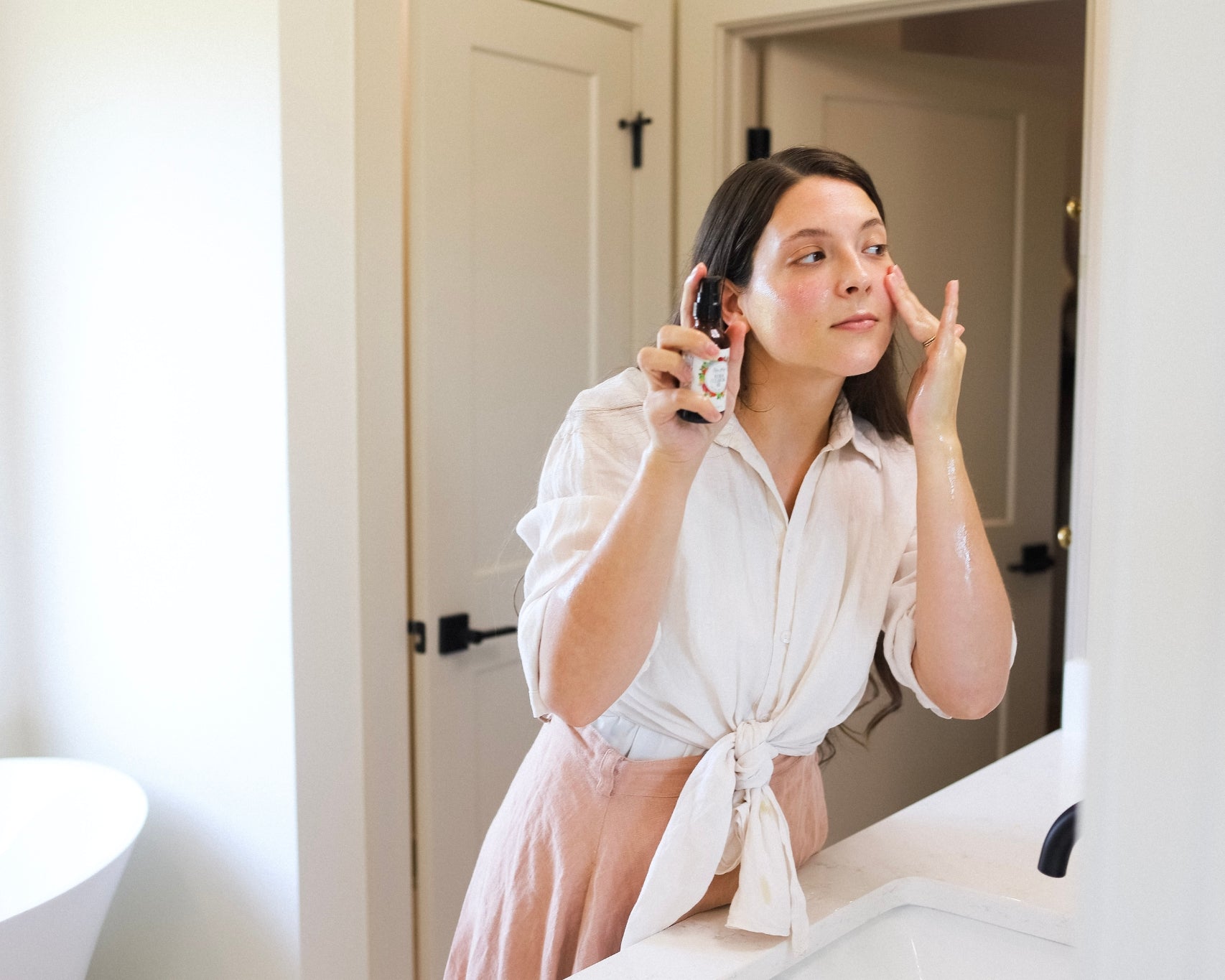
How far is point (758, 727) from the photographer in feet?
3.53

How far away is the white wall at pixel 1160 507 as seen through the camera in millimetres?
175

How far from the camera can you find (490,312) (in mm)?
2150

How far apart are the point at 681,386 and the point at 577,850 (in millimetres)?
450

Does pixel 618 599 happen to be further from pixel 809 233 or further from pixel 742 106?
pixel 742 106

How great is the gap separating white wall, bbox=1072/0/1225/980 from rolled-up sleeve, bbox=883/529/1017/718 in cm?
93

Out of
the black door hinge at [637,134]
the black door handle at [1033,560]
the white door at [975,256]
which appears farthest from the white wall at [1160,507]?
the black door handle at [1033,560]

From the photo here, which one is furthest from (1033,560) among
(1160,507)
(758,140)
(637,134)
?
(1160,507)

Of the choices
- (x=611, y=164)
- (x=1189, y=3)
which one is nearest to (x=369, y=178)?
(x=611, y=164)

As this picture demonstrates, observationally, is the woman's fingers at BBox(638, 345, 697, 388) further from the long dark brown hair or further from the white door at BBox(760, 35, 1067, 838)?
the white door at BBox(760, 35, 1067, 838)

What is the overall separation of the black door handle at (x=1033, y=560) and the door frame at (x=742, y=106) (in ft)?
2.00

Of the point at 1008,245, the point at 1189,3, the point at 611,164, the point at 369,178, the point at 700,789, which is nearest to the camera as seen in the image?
the point at 1189,3

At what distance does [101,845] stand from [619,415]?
132 cm

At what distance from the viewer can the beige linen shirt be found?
1.04 metres

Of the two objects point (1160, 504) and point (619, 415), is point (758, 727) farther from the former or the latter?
point (1160, 504)
